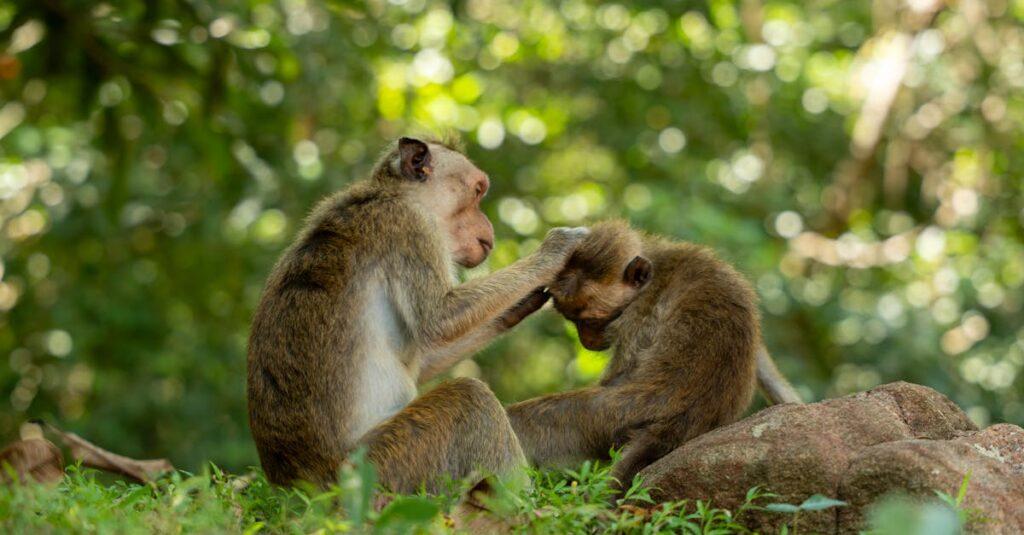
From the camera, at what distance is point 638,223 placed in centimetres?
1131

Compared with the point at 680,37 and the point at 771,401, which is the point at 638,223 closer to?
the point at 680,37

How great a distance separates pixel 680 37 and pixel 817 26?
3.15 metres

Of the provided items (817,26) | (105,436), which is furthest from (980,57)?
(105,436)

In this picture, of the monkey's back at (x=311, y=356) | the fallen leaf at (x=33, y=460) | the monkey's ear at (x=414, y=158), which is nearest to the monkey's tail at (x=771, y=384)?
the monkey's ear at (x=414, y=158)

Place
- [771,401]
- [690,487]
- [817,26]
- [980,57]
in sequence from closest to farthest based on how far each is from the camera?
[690,487], [771,401], [980,57], [817,26]

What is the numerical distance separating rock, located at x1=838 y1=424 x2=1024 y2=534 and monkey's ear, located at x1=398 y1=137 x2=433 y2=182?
2632 mm

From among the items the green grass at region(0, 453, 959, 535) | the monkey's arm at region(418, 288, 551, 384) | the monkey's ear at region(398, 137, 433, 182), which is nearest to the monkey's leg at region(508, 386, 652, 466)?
the green grass at region(0, 453, 959, 535)

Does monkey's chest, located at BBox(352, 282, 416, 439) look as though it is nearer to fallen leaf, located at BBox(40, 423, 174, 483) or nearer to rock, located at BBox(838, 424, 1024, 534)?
fallen leaf, located at BBox(40, 423, 174, 483)

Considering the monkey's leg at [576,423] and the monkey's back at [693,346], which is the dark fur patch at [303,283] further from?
the monkey's back at [693,346]

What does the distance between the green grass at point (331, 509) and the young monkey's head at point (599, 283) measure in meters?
1.10

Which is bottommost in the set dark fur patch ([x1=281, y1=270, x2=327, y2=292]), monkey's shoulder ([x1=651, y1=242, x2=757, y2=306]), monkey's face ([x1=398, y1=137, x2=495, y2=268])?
monkey's shoulder ([x1=651, y1=242, x2=757, y2=306])

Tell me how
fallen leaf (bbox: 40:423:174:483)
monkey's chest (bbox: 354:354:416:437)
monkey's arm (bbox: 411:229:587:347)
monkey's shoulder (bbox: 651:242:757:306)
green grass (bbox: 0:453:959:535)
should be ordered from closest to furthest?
green grass (bbox: 0:453:959:535)
monkey's chest (bbox: 354:354:416:437)
monkey's arm (bbox: 411:229:587:347)
monkey's shoulder (bbox: 651:242:757:306)
fallen leaf (bbox: 40:423:174:483)

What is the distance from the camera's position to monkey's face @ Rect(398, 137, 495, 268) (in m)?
6.05

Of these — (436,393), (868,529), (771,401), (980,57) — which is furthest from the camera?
(980,57)
